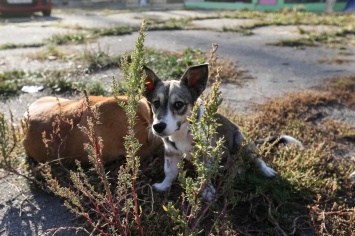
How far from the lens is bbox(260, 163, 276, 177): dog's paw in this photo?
272 centimetres

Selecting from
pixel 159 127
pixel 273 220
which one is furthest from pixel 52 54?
pixel 273 220

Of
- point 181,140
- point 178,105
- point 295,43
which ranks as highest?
A: point 178,105

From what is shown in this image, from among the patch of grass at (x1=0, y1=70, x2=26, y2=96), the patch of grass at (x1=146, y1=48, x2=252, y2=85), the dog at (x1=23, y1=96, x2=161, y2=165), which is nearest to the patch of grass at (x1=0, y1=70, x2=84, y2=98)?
the patch of grass at (x1=0, y1=70, x2=26, y2=96)

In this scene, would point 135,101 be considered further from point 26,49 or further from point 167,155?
point 26,49

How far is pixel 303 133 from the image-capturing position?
11.4 feet

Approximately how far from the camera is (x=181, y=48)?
6.86m

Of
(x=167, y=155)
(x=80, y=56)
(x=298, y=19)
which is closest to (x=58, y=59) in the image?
(x=80, y=56)

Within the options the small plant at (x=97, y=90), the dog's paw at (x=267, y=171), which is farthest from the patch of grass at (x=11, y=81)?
the dog's paw at (x=267, y=171)

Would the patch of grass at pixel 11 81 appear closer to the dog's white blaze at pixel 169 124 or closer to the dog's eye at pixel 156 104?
the dog's eye at pixel 156 104

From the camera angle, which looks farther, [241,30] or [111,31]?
[241,30]

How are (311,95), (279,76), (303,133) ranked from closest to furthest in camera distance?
(303,133), (311,95), (279,76)

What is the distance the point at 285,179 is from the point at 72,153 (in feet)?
5.59

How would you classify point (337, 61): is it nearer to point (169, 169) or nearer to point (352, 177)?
point (352, 177)

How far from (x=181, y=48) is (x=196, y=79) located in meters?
4.37
